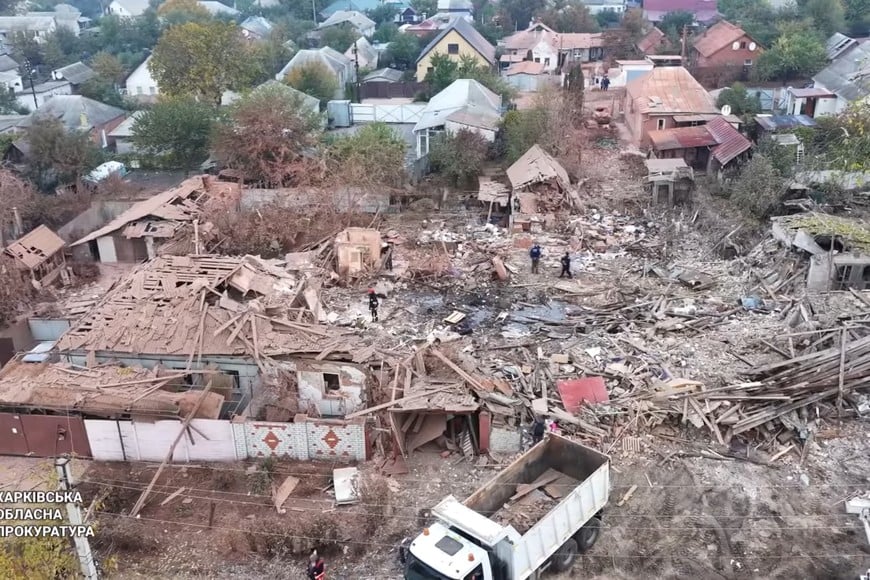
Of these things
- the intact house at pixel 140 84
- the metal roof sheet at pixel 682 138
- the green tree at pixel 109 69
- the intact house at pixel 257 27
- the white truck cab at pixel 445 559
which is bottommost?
the white truck cab at pixel 445 559

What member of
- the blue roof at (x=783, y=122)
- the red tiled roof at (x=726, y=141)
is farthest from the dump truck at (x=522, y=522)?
the blue roof at (x=783, y=122)

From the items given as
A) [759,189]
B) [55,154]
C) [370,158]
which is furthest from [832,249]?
[55,154]

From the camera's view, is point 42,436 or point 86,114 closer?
point 42,436

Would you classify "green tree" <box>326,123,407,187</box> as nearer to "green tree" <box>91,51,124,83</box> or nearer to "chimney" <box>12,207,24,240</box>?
"chimney" <box>12,207,24,240</box>

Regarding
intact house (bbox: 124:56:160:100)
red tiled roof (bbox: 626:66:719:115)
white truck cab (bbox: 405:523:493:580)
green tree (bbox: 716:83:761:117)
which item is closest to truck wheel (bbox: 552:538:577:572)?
white truck cab (bbox: 405:523:493:580)

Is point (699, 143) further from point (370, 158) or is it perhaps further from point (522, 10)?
point (522, 10)

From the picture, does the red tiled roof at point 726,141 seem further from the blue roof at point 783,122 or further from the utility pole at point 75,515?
the utility pole at point 75,515
